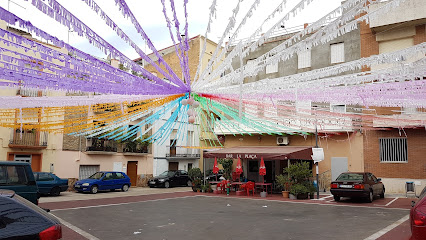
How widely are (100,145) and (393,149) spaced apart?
2042cm

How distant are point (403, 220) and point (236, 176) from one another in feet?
39.9

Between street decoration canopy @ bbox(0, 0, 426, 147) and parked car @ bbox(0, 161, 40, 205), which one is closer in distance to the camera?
street decoration canopy @ bbox(0, 0, 426, 147)

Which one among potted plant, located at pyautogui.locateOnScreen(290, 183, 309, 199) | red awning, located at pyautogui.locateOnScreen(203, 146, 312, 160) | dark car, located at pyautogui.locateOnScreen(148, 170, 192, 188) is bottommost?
dark car, located at pyautogui.locateOnScreen(148, 170, 192, 188)

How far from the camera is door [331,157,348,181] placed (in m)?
20.8

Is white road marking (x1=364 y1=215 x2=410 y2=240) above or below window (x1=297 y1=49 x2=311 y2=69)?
below

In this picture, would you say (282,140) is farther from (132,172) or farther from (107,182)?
(132,172)

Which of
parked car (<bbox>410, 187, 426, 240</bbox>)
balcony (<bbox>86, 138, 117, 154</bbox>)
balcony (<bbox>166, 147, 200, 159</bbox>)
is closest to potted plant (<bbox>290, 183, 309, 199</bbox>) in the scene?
parked car (<bbox>410, 187, 426, 240</bbox>)

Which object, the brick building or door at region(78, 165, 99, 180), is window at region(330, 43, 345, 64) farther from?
door at region(78, 165, 99, 180)

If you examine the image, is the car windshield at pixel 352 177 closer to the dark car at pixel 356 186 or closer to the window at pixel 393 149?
the dark car at pixel 356 186

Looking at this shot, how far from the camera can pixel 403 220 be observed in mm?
10148

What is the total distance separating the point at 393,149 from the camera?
19.0 metres

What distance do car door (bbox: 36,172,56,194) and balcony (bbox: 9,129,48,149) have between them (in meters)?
3.24

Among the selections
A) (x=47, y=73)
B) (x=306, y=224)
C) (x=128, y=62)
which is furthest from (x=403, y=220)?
(x=47, y=73)

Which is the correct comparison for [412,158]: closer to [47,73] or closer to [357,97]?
[357,97]
